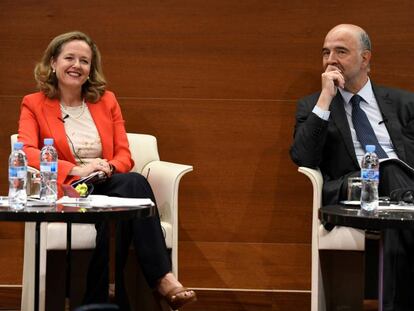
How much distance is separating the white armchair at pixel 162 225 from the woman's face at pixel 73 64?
387 millimetres

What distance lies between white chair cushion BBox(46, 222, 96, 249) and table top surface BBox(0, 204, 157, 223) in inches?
31.3

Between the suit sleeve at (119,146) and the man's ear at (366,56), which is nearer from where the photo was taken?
the suit sleeve at (119,146)

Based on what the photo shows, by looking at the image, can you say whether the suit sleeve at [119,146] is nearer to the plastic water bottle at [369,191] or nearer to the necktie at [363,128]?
the necktie at [363,128]

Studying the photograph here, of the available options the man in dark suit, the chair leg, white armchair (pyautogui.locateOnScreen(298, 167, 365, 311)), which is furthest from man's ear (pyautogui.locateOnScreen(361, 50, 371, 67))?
the chair leg

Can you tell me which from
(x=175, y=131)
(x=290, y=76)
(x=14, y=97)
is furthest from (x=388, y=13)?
(x=14, y=97)

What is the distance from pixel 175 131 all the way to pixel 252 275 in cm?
92

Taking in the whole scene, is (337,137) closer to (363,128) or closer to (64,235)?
(363,128)

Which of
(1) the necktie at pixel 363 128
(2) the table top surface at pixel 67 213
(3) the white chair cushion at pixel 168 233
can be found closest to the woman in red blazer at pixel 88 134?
(3) the white chair cushion at pixel 168 233

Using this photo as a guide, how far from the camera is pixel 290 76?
14.7ft

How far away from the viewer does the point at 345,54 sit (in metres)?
4.10

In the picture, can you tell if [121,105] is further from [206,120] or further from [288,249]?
[288,249]

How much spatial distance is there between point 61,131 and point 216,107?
975mm

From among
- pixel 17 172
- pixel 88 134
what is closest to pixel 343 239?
pixel 88 134

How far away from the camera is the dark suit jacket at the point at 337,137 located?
3.81 meters
